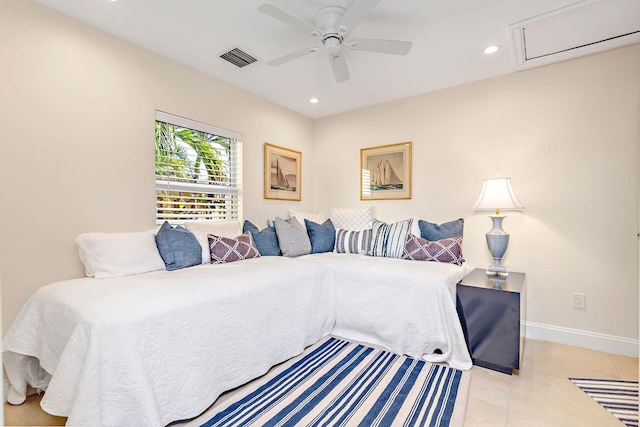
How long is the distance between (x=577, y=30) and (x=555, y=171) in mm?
1075

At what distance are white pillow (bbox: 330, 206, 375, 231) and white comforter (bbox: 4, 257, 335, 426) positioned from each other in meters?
1.40

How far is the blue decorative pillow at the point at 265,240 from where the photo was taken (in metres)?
3.09

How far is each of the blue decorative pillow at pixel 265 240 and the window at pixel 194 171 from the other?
26 cm

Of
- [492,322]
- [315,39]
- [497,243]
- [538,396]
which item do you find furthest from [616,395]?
[315,39]

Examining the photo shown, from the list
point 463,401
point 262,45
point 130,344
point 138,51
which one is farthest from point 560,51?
point 130,344

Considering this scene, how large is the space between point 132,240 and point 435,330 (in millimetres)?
2253

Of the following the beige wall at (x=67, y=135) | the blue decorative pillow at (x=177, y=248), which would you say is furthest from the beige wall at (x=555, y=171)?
the beige wall at (x=67, y=135)

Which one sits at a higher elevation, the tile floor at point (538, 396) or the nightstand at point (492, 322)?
the nightstand at point (492, 322)

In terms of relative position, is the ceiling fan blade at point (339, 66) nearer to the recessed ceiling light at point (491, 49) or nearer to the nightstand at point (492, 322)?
the recessed ceiling light at point (491, 49)

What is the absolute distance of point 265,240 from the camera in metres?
3.13

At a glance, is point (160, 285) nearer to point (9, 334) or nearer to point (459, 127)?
point (9, 334)

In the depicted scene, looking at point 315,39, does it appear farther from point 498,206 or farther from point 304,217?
point 498,206

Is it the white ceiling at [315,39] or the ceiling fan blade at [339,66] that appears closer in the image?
the white ceiling at [315,39]

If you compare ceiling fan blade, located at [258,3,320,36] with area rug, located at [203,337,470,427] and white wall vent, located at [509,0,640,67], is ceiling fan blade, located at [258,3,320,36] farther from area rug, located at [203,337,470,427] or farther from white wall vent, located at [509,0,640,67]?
area rug, located at [203,337,470,427]
